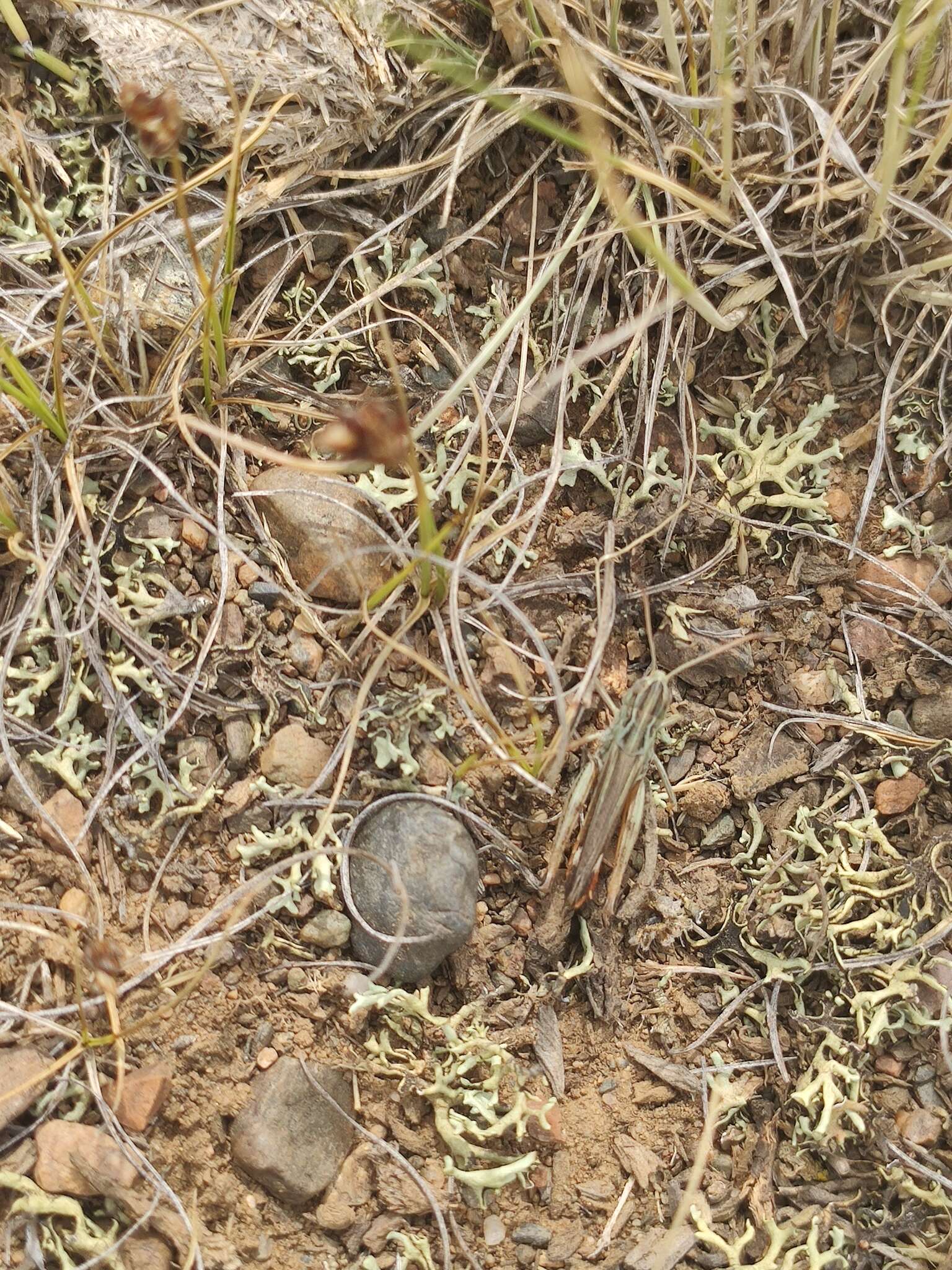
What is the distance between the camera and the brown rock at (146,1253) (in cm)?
146

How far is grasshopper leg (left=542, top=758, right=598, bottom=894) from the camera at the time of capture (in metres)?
1.70

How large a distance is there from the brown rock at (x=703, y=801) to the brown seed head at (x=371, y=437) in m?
0.97

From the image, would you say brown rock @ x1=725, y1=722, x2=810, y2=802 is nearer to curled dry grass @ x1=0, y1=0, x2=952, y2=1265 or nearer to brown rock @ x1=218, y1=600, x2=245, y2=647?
curled dry grass @ x1=0, y1=0, x2=952, y2=1265

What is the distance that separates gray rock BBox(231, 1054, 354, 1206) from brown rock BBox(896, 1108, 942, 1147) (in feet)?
3.28

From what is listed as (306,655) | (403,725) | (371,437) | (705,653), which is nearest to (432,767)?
(403,725)

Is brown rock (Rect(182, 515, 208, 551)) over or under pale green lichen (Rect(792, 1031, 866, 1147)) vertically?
over

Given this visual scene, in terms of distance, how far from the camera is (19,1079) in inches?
59.4

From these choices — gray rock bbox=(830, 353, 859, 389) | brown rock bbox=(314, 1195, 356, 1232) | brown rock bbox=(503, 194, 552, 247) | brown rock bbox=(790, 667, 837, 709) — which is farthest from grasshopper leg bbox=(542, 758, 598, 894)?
Answer: brown rock bbox=(503, 194, 552, 247)

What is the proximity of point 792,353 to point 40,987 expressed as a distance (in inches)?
74.5

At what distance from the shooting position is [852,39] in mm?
1987

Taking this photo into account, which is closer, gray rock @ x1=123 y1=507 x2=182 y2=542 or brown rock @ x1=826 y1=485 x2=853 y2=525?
gray rock @ x1=123 y1=507 x2=182 y2=542

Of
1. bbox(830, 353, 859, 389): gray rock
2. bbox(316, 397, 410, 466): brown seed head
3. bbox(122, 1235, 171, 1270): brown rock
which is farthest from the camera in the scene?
bbox(830, 353, 859, 389): gray rock

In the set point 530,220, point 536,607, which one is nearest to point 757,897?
point 536,607

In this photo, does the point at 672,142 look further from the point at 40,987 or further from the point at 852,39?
the point at 40,987
